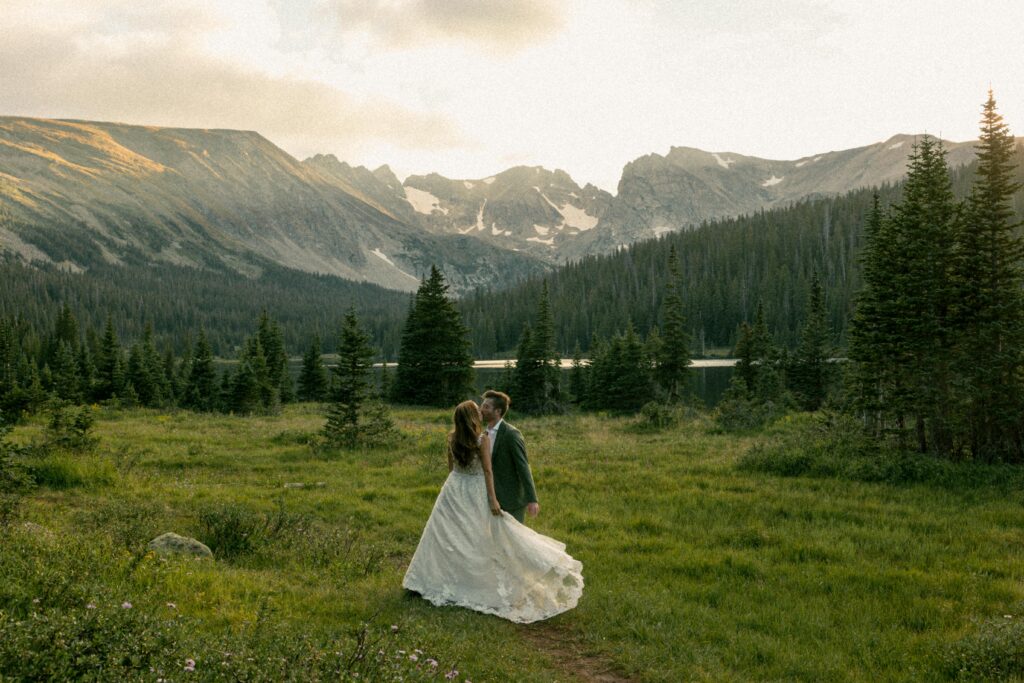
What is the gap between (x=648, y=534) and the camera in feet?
43.5

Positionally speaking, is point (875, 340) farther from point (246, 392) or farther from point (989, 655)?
point (246, 392)

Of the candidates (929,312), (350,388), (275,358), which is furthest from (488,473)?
(275,358)

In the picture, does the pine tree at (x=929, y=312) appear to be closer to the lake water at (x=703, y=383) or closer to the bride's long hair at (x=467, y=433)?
the bride's long hair at (x=467, y=433)

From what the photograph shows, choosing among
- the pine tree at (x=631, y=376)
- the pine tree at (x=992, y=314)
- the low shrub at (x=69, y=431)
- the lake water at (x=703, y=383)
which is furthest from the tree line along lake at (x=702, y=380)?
the pine tree at (x=992, y=314)

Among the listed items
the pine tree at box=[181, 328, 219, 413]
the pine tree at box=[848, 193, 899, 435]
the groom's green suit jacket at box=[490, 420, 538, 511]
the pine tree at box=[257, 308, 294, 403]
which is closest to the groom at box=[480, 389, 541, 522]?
the groom's green suit jacket at box=[490, 420, 538, 511]

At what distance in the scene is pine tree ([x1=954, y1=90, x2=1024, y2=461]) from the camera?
57.5 ft

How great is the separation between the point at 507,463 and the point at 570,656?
3.02 meters

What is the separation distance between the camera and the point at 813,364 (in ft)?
177

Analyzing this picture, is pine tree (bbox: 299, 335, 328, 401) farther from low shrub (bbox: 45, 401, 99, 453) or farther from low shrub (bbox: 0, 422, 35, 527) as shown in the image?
low shrub (bbox: 0, 422, 35, 527)

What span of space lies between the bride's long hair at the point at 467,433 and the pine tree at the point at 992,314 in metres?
15.6

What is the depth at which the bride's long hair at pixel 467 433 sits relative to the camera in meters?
9.65

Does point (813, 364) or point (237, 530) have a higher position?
point (813, 364)

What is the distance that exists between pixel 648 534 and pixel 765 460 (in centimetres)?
839

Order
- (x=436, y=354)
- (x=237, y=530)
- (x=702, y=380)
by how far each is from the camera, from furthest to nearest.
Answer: (x=702, y=380), (x=436, y=354), (x=237, y=530)
